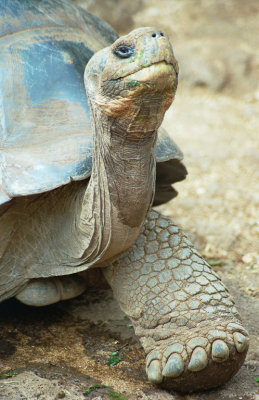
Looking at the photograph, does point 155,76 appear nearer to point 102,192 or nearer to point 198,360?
point 102,192

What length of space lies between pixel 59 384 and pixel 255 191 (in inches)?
128

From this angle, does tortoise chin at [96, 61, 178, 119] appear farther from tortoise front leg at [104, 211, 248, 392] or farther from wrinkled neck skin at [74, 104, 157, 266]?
tortoise front leg at [104, 211, 248, 392]

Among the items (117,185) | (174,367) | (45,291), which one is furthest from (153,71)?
(45,291)

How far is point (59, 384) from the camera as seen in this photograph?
7.71 feet

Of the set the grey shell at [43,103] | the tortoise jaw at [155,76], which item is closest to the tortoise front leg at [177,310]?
the grey shell at [43,103]

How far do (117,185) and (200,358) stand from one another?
29.7 inches

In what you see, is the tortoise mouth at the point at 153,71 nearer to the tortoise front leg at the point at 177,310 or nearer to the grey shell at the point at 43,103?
the grey shell at the point at 43,103

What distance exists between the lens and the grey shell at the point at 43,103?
2469 mm

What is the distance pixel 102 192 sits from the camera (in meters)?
2.20

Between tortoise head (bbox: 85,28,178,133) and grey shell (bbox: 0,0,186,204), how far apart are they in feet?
1.87

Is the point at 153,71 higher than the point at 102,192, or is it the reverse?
the point at 153,71

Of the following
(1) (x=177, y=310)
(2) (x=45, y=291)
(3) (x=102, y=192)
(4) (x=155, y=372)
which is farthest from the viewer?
(2) (x=45, y=291)

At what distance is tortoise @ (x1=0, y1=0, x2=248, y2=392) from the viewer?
1.94 metres

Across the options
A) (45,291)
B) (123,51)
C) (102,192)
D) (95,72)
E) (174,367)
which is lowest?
(45,291)
